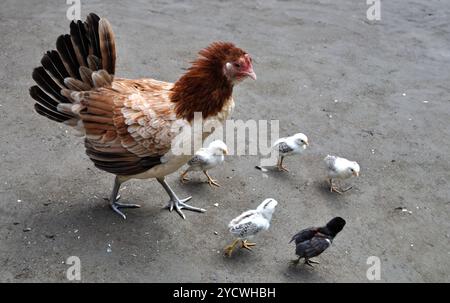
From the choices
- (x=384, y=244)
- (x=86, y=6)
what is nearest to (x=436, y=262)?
(x=384, y=244)

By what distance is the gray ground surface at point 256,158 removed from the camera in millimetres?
4062

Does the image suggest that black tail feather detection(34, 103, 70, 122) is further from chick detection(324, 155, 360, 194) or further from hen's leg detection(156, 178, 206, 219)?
chick detection(324, 155, 360, 194)

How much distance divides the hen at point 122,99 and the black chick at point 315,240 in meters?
1.18

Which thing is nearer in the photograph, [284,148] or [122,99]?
[122,99]

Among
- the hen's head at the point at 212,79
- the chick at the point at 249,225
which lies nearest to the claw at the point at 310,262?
the chick at the point at 249,225

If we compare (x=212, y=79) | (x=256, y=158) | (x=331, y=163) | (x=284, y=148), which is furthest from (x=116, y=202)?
(x=331, y=163)

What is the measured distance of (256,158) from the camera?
17.6ft

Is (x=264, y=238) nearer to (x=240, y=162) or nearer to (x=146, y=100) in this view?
(x=240, y=162)

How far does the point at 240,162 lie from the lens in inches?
209

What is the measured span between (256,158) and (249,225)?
1478 mm

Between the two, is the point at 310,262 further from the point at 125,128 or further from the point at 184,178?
the point at 125,128

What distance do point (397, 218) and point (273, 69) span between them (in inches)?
123

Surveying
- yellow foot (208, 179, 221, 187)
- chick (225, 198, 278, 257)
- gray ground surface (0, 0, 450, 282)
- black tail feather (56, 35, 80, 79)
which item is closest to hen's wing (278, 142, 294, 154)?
gray ground surface (0, 0, 450, 282)

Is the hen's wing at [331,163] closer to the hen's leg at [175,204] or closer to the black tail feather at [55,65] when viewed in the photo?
the hen's leg at [175,204]
